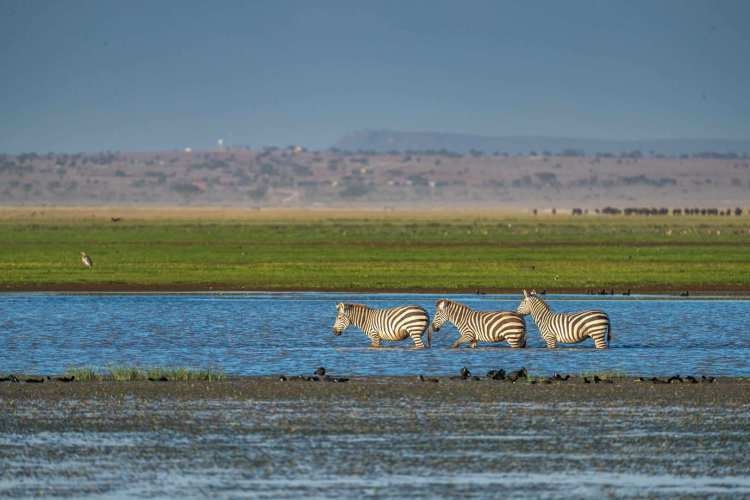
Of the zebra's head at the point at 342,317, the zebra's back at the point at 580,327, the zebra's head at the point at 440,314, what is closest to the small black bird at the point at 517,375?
the zebra's back at the point at 580,327

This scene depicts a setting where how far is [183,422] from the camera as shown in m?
17.7

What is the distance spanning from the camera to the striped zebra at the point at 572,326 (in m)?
25.7

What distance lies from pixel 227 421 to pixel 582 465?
176 inches

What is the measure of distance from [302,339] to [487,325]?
3623mm

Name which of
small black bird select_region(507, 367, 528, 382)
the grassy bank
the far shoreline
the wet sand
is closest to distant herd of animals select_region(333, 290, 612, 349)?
small black bird select_region(507, 367, 528, 382)

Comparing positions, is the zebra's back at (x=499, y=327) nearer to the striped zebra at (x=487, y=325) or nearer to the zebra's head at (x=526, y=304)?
the striped zebra at (x=487, y=325)

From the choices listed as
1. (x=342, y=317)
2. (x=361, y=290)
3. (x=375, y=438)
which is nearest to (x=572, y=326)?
(x=342, y=317)

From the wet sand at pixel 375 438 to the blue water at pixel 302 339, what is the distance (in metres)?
2.52

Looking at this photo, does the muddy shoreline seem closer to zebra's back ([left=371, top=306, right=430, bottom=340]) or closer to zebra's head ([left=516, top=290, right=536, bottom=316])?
zebra's back ([left=371, top=306, right=430, bottom=340])

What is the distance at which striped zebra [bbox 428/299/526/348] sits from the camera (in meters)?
25.6

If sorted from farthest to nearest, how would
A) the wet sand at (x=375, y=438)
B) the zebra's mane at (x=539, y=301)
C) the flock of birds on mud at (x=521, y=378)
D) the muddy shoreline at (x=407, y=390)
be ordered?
the zebra's mane at (x=539, y=301) → the flock of birds on mud at (x=521, y=378) → the muddy shoreline at (x=407, y=390) → the wet sand at (x=375, y=438)

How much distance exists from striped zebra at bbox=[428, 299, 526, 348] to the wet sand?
4486 mm

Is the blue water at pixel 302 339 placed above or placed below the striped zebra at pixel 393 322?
below

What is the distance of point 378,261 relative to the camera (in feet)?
181
